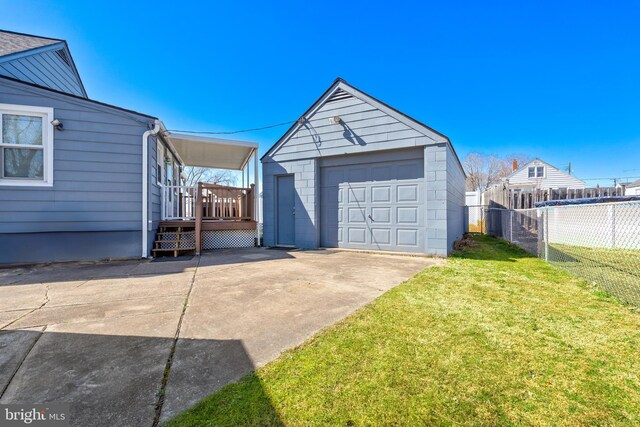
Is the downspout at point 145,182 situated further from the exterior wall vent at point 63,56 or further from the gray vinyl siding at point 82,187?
the exterior wall vent at point 63,56

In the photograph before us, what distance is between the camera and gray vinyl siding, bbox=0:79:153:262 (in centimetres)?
532

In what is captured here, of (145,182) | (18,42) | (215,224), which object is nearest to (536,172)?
(215,224)

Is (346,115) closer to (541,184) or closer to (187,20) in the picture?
(187,20)

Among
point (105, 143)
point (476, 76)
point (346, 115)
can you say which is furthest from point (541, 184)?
point (105, 143)

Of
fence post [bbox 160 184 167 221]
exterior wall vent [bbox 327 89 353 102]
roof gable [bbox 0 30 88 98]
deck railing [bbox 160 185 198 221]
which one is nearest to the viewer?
roof gable [bbox 0 30 88 98]

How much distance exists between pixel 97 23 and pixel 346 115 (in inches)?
315

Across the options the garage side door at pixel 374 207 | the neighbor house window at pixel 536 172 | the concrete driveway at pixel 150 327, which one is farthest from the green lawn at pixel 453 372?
the neighbor house window at pixel 536 172

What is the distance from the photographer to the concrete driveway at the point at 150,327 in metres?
1.54

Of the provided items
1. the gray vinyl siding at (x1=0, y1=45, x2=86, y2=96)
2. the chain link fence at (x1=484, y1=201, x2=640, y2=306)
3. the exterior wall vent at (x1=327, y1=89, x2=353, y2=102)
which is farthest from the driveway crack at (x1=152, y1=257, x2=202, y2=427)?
the gray vinyl siding at (x1=0, y1=45, x2=86, y2=96)

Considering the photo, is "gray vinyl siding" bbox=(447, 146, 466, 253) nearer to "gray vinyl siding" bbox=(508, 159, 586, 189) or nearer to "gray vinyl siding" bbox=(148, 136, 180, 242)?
"gray vinyl siding" bbox=(148, 136, 180, 242)

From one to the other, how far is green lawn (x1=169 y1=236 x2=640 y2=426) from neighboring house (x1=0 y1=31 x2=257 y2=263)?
5.85m

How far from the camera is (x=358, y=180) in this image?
24.5ft

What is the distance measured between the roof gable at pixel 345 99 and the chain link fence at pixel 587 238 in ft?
9.96

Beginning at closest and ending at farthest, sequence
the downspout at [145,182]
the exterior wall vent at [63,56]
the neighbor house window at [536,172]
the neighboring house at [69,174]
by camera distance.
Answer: the neighboring house at [69,174]
the downspout at [145,182]
the exterior wall vent at [63,56]
the neighbor house window at [536,172]
